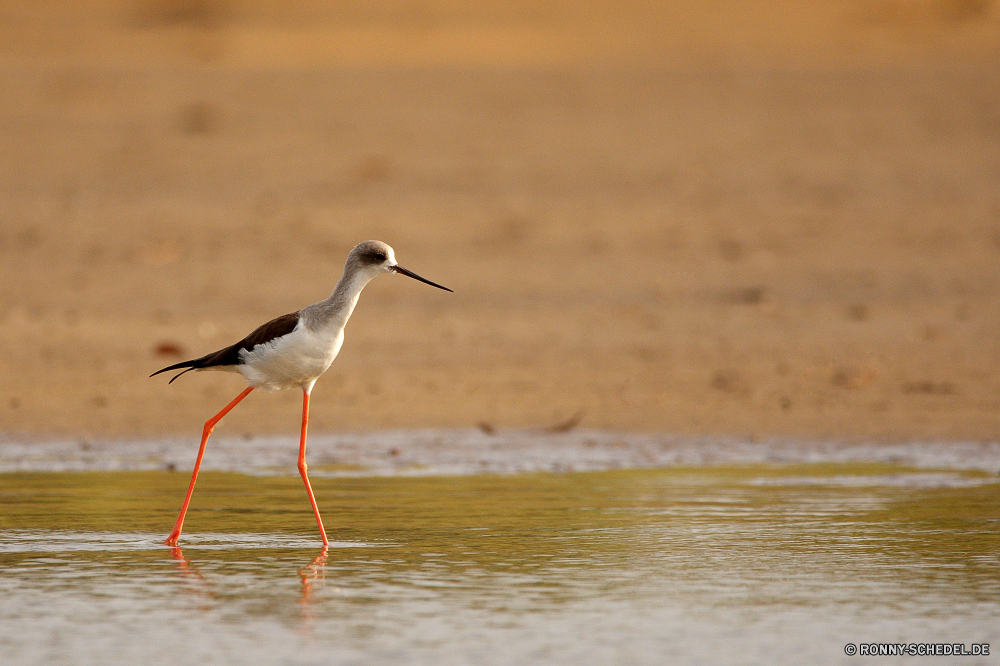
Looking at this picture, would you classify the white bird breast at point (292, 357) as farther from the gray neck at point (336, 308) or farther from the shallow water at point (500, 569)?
the shallow water at point (500, 569)

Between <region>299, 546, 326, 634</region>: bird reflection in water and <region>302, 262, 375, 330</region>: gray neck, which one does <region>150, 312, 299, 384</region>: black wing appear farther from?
<region>299, 546, 326, 634</region>: bird reflection in water

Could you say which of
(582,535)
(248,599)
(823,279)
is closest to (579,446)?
(582,535)

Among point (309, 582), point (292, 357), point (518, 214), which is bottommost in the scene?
point (309, 582)

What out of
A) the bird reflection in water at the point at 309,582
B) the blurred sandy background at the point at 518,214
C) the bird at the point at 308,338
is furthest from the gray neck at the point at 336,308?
the blurred sandy background at the point at 518,214

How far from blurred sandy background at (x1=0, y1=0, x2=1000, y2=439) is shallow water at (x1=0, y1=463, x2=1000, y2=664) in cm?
242

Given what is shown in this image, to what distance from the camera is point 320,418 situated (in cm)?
1055

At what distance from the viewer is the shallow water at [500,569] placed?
4.85 metres

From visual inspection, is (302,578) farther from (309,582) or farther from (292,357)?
(292,357)

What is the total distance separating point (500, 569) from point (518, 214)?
10.5 meters

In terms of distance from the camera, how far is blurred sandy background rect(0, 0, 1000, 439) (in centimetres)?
1120

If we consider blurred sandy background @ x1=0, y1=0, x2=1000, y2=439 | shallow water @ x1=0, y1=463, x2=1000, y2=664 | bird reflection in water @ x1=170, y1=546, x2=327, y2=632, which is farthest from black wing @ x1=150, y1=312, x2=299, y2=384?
blurred sandy background @ x1=0, y1=0, x2=1000, y2=439

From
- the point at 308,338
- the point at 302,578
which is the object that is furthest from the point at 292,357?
the point at 302,578

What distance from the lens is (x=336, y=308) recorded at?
6797 millimetres

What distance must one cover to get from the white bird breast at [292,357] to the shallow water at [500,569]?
64 cm
